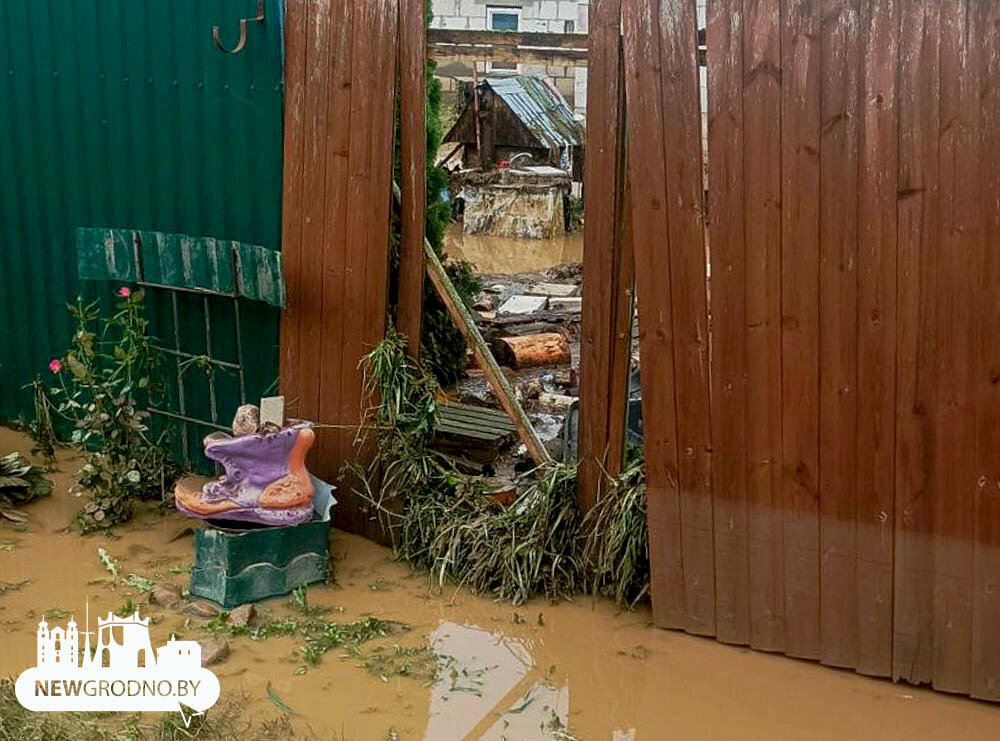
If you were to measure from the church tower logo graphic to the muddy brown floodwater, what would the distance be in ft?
0.36

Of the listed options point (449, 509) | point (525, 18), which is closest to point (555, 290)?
point (449, 509)

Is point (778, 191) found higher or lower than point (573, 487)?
higher

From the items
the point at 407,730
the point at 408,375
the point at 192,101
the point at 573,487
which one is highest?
the point at 192,101

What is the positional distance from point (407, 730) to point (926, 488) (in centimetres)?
205

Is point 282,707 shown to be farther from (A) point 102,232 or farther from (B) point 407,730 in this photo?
(A) point 102,232

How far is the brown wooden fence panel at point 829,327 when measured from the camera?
459 centimetres

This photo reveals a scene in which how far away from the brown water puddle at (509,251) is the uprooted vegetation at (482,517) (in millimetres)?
9565

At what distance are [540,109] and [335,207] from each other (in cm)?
1652

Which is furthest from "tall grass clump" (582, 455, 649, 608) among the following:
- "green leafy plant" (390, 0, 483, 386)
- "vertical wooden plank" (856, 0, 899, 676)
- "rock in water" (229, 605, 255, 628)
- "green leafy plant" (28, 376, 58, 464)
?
"green leafy plant" (28, 376, 58, 464)

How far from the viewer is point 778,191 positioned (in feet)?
16.1

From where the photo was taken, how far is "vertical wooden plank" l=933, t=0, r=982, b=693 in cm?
448

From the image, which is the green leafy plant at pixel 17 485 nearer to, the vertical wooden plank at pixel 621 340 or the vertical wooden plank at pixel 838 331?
the vertical wooden plank at pixel 621 340

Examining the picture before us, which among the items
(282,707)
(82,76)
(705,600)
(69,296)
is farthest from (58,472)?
(705,600)

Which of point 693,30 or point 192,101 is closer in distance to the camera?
point 693,30
